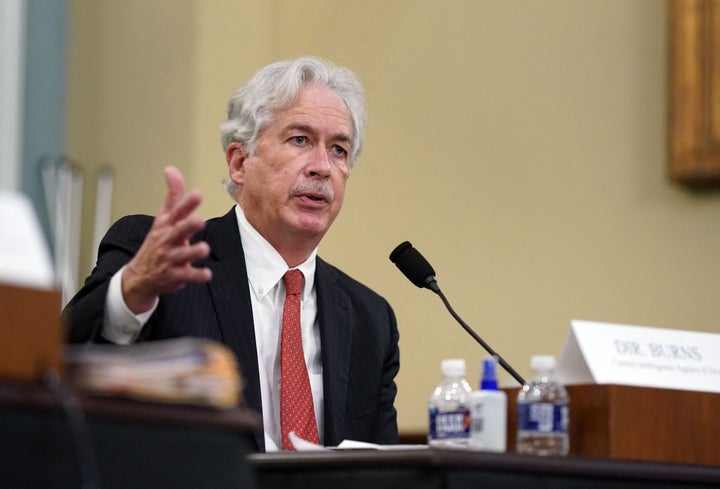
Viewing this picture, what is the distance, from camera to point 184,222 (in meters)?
1.92

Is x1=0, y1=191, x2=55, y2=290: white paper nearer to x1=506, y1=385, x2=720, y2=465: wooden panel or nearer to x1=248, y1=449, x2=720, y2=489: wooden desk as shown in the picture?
x1=248, y1=449, x2=720, y2=489: wooden desk

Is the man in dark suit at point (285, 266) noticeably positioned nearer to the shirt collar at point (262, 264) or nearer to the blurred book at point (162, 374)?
the shirt collar at point (262, 264)

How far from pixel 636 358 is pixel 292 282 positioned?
41.9 inches

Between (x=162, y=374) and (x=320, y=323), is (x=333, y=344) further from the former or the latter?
(x=162, y=374)

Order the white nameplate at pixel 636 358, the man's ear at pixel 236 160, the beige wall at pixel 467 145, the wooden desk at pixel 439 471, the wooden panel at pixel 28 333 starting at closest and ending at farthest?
the wooden panel at pixel 28 333, the wooden desk at pixel 439 471, the white nameplate at pixel 636 358, the man's ear at pixel 236 160, the beige wall at pixel 467 145

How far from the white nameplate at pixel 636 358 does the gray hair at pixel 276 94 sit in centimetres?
126

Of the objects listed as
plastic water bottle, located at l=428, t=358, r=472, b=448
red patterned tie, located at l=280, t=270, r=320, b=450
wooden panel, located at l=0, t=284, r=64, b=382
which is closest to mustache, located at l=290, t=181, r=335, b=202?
red patterned tie, located at l=280, t=270, r=320, b=450

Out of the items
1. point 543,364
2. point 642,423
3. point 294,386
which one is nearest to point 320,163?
point 294,386

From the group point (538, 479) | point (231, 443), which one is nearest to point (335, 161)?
point (538, 479)

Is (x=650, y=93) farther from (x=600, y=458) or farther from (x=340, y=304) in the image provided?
(x=600, y=458)

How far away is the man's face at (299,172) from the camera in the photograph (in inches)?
121

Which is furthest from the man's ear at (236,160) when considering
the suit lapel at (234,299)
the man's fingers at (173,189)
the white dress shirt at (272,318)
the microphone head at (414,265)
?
the man's fingers at (173,189)

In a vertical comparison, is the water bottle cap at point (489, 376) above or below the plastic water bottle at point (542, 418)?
above

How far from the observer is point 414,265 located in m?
2.59
